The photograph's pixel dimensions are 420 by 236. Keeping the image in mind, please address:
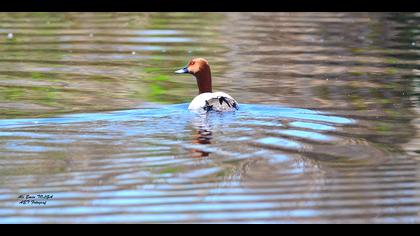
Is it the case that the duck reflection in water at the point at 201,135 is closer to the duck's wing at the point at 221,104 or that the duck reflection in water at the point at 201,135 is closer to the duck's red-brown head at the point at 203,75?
Answer: the duck's wing at the point at 221,104

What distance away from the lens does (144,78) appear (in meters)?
12.4

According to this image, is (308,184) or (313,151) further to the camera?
(313,151)

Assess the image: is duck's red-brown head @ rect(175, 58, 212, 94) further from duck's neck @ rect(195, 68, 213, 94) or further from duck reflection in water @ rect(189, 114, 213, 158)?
duck reflection in water @ rect(189, 114, 213, 158)

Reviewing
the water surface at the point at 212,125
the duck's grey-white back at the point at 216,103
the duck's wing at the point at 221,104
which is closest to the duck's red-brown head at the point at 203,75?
the water surface at the point at 212,125

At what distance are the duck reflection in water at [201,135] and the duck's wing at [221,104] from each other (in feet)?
0.62

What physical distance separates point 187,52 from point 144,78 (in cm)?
209

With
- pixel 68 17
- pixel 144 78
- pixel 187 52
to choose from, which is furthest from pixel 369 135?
pixel 68 17

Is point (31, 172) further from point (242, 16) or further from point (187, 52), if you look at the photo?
point (242, 16)

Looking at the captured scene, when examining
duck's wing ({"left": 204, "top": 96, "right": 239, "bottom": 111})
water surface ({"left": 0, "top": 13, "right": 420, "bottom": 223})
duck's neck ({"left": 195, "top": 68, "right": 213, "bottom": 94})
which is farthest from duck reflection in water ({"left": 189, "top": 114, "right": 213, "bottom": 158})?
duck's neck ({"left": 195, "top": 68, "right": 213, "bottom": 94})

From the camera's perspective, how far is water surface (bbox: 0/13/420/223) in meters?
6.46

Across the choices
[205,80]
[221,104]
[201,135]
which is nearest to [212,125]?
[201,135]

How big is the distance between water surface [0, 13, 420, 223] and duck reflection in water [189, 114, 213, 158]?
18 mm

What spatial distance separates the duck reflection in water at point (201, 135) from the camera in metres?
7.83

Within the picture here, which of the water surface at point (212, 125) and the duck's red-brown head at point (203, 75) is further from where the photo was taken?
the duck's red-brown head at point (203, 75)
